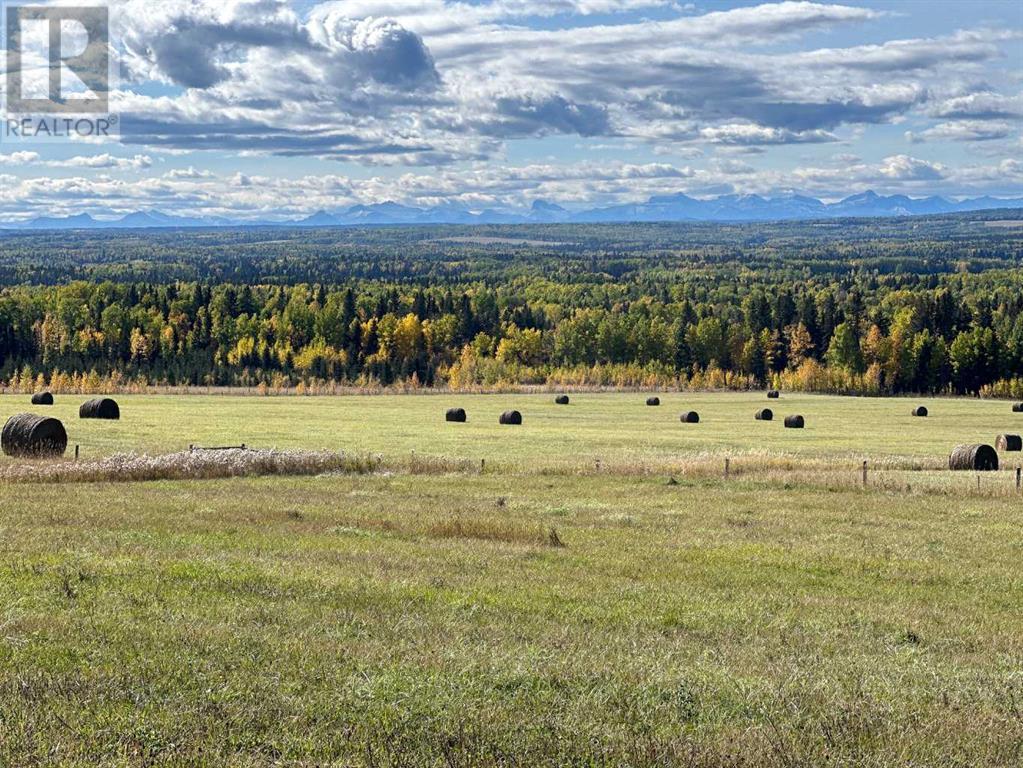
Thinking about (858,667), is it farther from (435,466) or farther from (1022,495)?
(435,466)

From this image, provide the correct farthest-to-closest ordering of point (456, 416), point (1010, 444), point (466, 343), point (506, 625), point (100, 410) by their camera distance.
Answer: point (466, 343), point (456, 416), point (100, 410), point (1010, 444), point (506, 625)

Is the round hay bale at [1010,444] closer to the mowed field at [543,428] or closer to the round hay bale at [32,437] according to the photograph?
the mowed field at [543,428]

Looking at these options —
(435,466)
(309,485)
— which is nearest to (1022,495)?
(435,466)

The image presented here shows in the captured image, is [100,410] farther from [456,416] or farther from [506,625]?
[506,625]

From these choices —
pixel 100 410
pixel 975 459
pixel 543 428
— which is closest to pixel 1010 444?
pixel 975 459

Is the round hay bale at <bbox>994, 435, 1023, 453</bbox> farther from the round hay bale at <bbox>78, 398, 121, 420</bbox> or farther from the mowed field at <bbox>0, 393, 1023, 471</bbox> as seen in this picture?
the round hay bale at <bbox>78, 398, 121, 420</bbox>

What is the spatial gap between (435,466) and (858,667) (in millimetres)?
27973

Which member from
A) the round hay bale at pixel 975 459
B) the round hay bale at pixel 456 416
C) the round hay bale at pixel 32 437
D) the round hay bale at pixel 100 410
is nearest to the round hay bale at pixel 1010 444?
the round hay bale at pixel 975 459

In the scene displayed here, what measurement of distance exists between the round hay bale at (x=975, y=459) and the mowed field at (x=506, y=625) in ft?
34.7

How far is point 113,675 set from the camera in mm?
10336

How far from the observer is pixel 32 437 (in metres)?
42.1

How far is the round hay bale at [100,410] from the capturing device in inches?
2741

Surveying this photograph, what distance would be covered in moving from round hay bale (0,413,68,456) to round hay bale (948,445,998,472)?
35161 mm

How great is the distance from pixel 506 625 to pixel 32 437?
1312 inches
